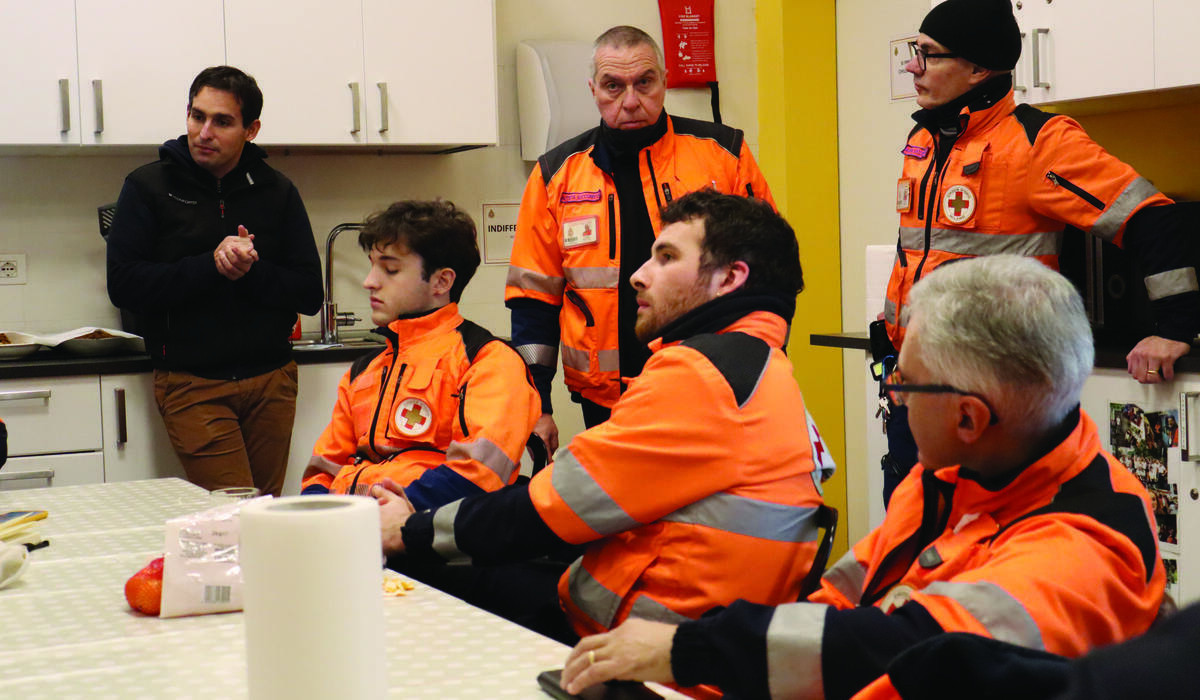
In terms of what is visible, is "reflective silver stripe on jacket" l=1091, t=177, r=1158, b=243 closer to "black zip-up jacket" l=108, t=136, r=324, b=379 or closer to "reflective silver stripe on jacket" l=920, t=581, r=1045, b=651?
"reflective silver stripe on jacket" l=920, t=581, r=1045, b=651

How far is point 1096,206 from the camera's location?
257cm

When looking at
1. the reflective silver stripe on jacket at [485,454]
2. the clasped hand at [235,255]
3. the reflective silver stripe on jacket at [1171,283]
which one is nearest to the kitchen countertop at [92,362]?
the clasped hand at [235,255]

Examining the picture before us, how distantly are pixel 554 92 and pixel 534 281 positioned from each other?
153 centimetres

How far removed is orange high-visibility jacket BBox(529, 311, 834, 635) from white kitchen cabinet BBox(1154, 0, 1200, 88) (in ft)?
6.30

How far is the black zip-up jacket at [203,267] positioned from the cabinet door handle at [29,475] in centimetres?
45

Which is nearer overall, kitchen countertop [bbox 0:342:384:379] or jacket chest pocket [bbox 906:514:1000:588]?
jacket chest pocket [bbox 906:514:1000:588]

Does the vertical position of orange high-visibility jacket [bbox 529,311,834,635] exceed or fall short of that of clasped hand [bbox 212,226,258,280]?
it falls short

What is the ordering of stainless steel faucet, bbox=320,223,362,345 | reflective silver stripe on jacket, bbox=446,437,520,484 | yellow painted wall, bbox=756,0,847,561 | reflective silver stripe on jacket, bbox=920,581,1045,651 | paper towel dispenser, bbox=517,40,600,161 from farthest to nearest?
yellow painted wall, bbox=756,0,847,561 < paper towel dispenser, bbox=517,40,600,161 < stainless steel faucet, bbox=320,223,362,345 < reflective silver stripe on jacket, bbox=446,437,520,484 < reflective silver stripe on jacket, bbox=920,581,1045,651

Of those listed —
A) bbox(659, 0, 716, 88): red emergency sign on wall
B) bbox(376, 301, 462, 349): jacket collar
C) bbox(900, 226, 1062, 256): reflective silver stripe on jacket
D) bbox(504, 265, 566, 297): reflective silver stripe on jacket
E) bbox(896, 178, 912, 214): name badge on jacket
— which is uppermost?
bbox(659, 0, 716, 88): red emergency sign on wall

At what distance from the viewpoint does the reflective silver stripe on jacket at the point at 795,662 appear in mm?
1122

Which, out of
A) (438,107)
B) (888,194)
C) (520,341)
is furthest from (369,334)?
(888,194)

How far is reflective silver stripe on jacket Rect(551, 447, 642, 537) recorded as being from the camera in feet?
5.03

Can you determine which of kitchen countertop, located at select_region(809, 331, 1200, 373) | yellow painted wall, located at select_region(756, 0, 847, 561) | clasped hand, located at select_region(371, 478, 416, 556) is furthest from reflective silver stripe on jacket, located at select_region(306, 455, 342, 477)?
yellow painted wall, located at select_region(756, 0, 847, 561)

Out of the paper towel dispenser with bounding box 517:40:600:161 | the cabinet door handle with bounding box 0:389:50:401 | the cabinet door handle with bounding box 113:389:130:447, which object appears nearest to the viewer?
the cabinet door handle with bounding box 0:389:50:401
